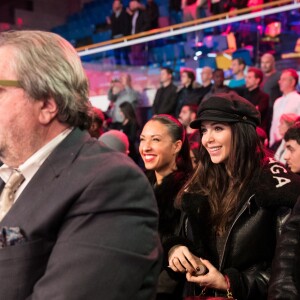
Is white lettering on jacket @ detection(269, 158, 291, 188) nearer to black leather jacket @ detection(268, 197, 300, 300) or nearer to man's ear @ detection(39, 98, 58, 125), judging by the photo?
black leather jacket @ detection(268, 197, 300, 300)

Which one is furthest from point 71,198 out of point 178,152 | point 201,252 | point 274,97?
point 274,97

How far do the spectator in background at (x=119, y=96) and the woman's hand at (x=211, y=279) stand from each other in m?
6.32

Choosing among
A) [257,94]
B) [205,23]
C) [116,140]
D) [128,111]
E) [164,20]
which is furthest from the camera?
[164,20]

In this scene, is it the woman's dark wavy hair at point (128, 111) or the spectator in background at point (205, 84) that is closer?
the spectator in background at point (205, 84)

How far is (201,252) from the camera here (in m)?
2.62

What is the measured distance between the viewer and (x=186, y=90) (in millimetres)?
7930

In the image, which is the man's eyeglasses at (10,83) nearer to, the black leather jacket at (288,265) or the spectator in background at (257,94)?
the black leather jacket at (288,265)

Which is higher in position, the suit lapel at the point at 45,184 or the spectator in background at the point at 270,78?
the suit lapel at the point at 45,184

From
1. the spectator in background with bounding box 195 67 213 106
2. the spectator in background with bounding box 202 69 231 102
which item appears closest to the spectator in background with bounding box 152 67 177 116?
the spectator in background with bounding box 195 67 213 106

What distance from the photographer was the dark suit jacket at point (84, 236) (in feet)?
4.02

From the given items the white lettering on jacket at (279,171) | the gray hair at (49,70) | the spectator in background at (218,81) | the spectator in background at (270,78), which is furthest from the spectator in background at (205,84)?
the gray hair at (49,70)

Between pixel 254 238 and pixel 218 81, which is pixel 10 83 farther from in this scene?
pixel 218 81

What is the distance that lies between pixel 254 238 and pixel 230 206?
205mm

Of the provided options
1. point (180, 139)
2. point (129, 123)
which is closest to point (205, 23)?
point (129, 123)
